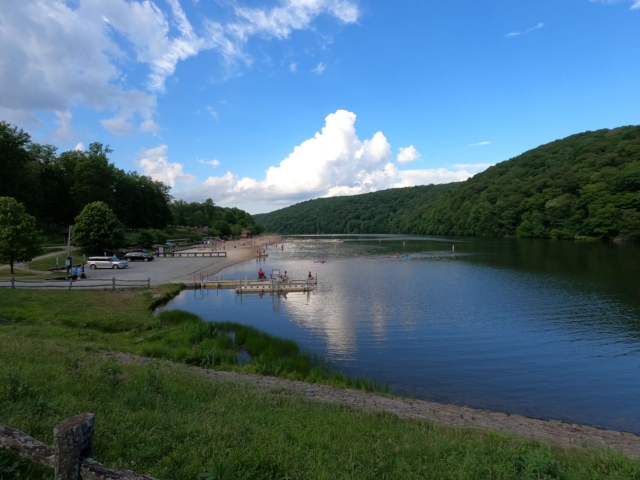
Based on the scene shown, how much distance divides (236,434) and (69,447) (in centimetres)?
311

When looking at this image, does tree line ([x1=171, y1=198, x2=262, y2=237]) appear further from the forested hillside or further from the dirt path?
the dirt path

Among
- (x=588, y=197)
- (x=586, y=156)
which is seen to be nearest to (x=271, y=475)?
(x=588, y=197)

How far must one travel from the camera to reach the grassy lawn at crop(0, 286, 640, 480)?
524 cm

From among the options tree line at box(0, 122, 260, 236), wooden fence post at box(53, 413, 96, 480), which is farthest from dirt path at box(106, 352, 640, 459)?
tree line at box(0, 122, 260, 236)

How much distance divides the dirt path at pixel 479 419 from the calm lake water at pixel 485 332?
103cm

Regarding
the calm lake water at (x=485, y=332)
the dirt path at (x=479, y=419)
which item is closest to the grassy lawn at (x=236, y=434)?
the dirt path at (x=479, y=419)

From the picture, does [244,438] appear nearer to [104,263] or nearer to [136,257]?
[104,263]

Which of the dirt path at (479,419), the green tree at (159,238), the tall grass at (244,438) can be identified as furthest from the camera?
the green tree at (159,238)

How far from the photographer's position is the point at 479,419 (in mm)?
11758

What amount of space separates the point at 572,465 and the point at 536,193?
415ft

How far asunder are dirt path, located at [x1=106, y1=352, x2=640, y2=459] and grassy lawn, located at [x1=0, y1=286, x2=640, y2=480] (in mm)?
1581

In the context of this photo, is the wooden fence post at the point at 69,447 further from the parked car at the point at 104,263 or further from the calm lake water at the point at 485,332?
the parked car at the point at 104,263

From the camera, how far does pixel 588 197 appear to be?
319 ft

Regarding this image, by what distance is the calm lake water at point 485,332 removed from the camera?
14602 mm
